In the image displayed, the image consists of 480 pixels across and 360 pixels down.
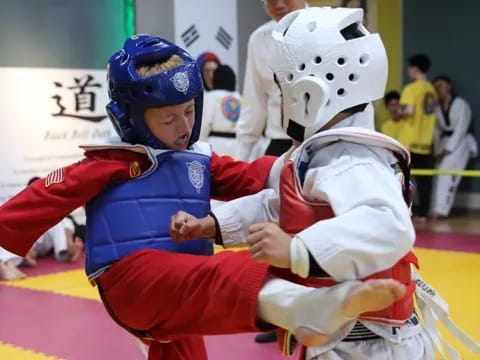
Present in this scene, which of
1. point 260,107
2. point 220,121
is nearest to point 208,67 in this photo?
point 220,121

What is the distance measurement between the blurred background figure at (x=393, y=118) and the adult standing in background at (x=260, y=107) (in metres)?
6.15

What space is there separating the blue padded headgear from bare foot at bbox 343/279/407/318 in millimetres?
882

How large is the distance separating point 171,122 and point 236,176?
34 cm

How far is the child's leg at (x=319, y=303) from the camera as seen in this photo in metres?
1.62

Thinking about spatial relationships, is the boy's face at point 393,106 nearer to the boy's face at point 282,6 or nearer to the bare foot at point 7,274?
the bare foot at point 7,274

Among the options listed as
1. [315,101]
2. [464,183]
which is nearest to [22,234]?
[315,101]

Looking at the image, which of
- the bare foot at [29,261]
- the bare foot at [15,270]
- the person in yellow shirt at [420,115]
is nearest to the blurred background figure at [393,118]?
the person in yellow shirt at [420,115]

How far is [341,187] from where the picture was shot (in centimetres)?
171

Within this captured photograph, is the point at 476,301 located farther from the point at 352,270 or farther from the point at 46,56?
the point at 46,56

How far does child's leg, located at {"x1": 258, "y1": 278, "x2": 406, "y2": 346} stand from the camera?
1.62 metres

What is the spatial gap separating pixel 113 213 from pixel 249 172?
0.51 metres

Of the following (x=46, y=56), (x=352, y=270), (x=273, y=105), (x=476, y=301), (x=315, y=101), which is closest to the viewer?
(x=352, y=270)

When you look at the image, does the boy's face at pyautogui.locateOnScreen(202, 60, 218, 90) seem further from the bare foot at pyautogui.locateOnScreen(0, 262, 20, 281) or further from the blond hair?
the blond hair

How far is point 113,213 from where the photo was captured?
2.23m
